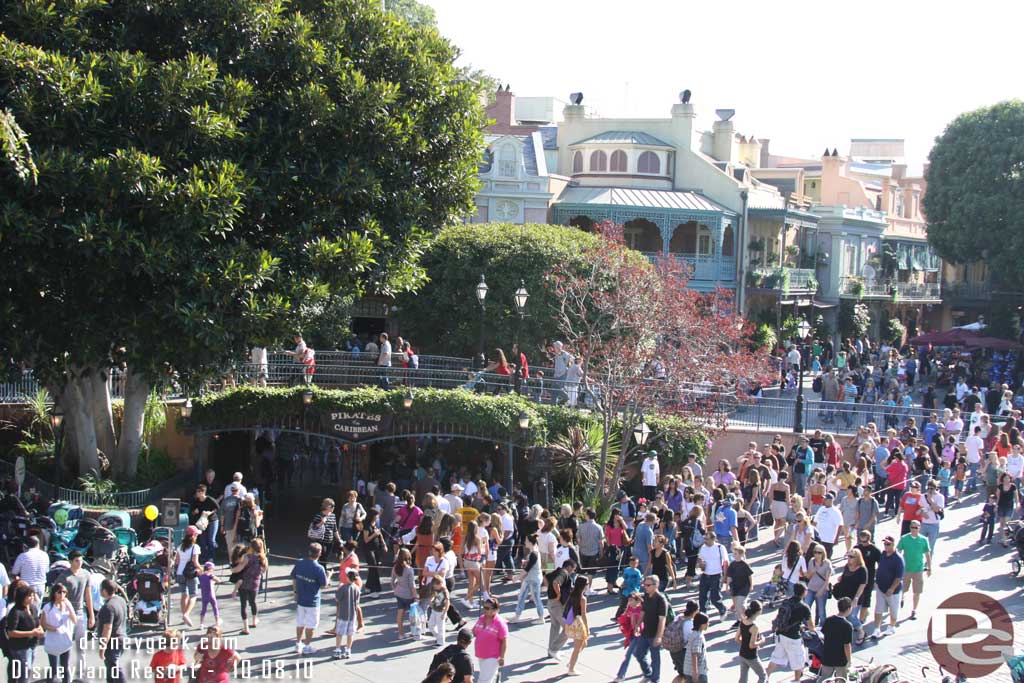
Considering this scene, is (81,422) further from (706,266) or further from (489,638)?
(706,266)

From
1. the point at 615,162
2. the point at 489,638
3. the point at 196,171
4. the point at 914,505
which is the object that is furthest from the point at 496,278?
the point at 489,638

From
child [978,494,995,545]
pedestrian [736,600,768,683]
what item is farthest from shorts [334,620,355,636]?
child [978,494,995,545]

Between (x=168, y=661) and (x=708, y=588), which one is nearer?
(x=168, y=661)

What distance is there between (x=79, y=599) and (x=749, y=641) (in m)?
7.78

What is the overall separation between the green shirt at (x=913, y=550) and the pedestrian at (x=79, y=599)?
1082 cm

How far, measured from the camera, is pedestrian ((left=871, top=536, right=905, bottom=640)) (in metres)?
14.2

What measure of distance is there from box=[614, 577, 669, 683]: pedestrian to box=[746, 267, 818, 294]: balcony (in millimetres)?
31401

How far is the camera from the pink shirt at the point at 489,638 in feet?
39.4

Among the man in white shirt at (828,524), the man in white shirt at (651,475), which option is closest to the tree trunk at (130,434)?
the man in white shirt at (651,475)

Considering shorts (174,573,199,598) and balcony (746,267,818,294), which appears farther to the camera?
balcony (746,267,818,294)

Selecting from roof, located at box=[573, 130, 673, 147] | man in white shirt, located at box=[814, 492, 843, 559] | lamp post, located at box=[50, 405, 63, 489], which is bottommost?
man in white shirt, located at box=[814, 492, 843, 559]

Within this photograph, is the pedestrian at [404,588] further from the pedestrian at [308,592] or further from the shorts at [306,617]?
the shorts at [306,617]

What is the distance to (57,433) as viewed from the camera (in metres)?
21.5

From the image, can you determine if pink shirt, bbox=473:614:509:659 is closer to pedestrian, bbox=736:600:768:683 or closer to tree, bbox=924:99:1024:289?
pedestrian, bbox=736:600:768:683
